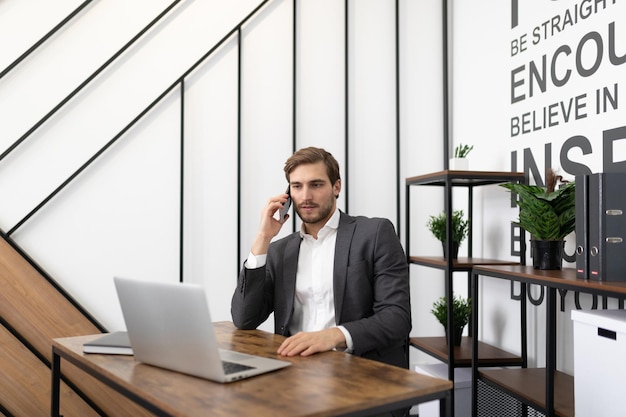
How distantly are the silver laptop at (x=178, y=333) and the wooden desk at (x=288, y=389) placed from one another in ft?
0.08

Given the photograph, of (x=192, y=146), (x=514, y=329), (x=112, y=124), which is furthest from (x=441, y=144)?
(x=112, y=124)

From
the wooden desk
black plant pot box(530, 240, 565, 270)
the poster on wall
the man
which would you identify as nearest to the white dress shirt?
the man

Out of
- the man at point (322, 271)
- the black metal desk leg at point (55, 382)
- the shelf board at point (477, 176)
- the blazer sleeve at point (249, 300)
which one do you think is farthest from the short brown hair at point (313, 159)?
the black metal desk leg at point (55, 382)

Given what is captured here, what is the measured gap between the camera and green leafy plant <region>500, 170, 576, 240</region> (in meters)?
2.02

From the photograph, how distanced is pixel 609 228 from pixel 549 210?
0.40 m

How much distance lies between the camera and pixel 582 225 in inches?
68.6

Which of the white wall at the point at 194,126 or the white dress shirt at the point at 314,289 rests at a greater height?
the white wall at the point at 194,126

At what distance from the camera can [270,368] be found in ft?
4.07

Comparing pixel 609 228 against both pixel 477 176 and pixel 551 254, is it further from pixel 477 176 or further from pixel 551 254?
pixel 477 176

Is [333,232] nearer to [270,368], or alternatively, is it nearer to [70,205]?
[270,368]

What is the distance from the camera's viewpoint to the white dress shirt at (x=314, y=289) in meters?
1.92

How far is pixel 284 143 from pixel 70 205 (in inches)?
42.8

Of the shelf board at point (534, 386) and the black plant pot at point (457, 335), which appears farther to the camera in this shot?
the black plant pot at point (457, 335)

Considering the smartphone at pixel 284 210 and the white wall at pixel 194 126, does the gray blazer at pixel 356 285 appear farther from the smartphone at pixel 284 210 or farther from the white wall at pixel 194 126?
the white wall at pixel 194 126
